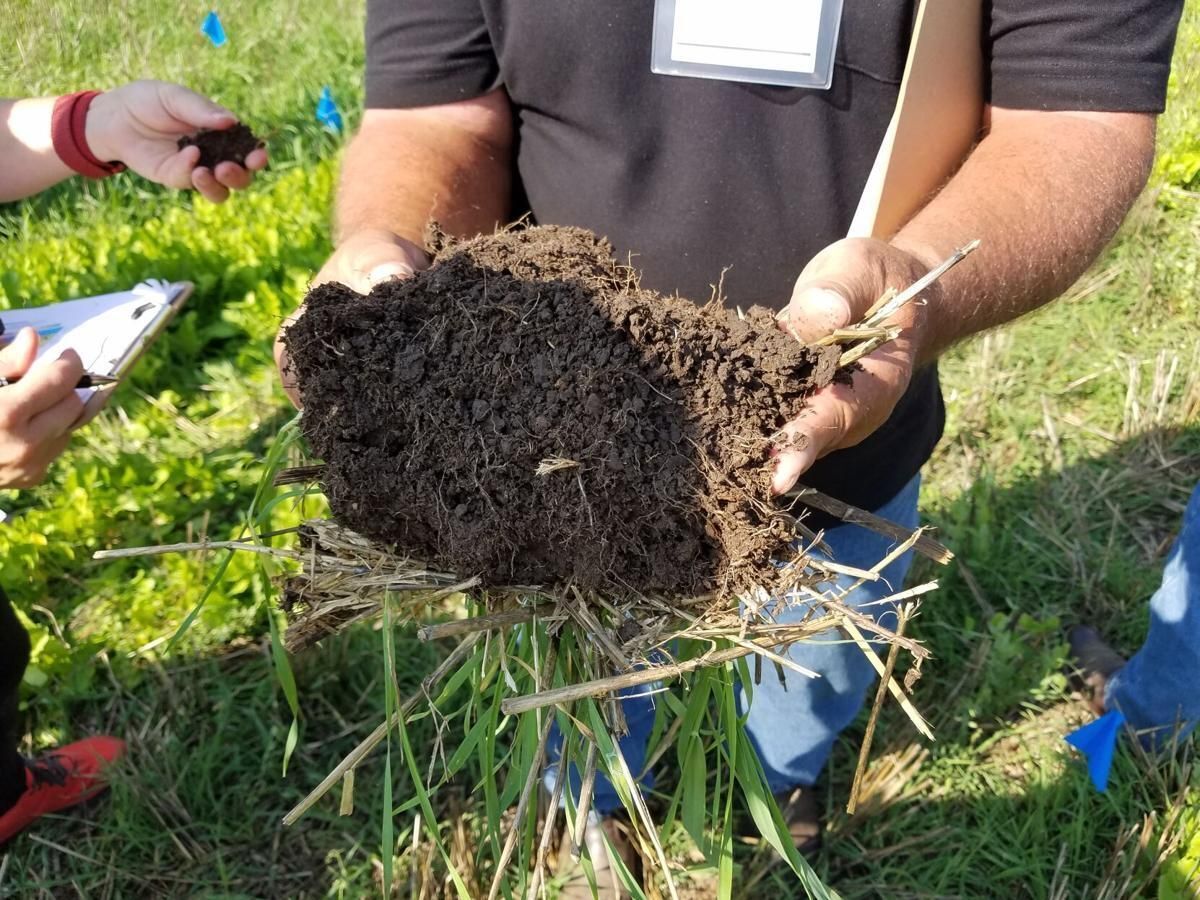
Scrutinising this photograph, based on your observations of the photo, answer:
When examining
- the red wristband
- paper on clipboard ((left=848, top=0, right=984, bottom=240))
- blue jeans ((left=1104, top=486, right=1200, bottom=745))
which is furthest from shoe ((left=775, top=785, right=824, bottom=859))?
the red wristband

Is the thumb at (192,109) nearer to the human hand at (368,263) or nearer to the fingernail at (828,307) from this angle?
the human hand at (368,263)

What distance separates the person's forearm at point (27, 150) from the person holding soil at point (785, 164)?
103 centimetres

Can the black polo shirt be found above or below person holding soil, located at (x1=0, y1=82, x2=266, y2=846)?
above

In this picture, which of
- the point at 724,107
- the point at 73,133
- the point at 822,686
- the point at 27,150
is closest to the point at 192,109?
the point at 73,133

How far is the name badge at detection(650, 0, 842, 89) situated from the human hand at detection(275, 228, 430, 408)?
564mm

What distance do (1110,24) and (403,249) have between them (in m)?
1.18

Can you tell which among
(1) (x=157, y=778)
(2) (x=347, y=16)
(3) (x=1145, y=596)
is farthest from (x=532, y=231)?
(2) (x=347, y=16)

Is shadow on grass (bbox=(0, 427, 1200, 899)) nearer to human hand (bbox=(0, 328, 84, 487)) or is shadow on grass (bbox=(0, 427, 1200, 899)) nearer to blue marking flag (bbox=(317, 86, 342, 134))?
human hand (bbox=(0, 328, 84, 487))

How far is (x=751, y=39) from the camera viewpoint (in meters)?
1.55

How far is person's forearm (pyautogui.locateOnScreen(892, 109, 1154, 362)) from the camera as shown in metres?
1.51

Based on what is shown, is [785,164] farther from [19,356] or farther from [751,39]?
[19,356]

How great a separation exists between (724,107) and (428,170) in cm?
57

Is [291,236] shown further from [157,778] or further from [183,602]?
[157,778]

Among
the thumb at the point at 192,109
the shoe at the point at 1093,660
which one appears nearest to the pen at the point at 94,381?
the thumb at the point at 192,109
